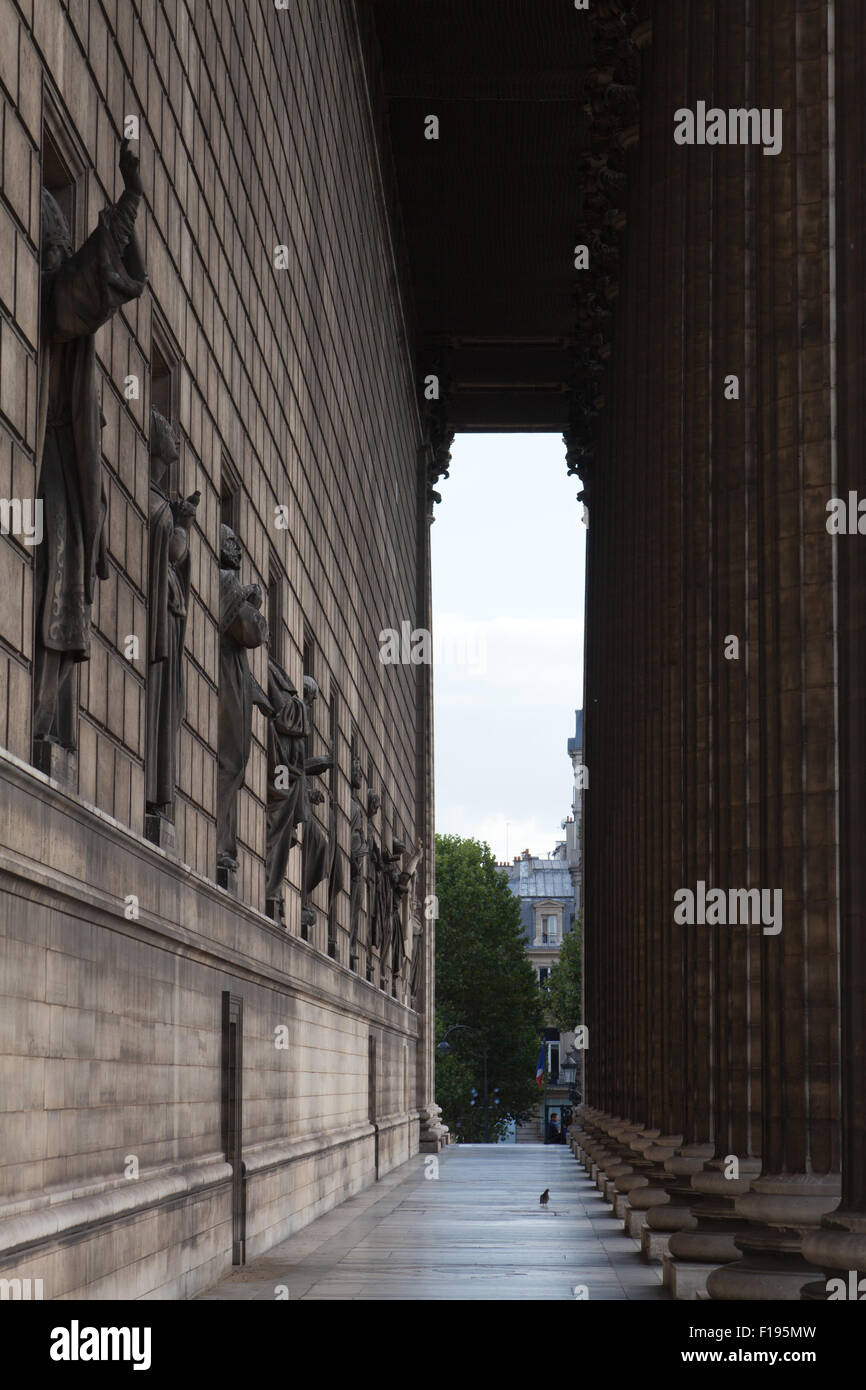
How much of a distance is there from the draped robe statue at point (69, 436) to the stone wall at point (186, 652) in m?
0.38

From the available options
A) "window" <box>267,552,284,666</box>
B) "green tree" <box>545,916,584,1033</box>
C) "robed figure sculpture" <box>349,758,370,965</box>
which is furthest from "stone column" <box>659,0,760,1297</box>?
"green tree" <box>545,916,584,1033</box>

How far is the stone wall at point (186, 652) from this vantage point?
13070 mm

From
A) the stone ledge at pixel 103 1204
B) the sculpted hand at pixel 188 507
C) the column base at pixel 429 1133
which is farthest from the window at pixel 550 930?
the sculpted hand at pixel 188 507

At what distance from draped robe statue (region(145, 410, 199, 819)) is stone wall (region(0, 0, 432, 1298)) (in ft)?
0.92

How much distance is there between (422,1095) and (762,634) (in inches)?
2111

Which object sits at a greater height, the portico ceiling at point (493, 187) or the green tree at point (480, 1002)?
the portico ceiling at point (493, 187)

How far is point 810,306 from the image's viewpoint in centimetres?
1521

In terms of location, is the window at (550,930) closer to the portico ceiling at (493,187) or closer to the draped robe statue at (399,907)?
the portico ceiling at (493,187)

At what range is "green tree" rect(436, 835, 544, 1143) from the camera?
123 meters

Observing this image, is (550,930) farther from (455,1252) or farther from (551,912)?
(455,1252)

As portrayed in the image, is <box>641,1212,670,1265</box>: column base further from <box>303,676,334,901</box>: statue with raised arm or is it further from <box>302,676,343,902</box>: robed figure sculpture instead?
<box>303,676,334,901</box>: statue with raised arm

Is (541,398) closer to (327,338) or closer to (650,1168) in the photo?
(327,338)
